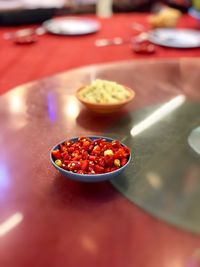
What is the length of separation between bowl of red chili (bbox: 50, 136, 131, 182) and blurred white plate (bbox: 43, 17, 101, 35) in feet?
4.35

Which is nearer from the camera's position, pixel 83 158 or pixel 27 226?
pixel 27 226

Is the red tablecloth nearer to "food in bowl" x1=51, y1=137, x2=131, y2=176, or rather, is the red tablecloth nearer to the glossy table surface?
the glossy table surface

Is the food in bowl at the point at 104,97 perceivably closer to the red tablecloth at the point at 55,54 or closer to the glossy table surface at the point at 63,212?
the glossy table surface at the point at 63,212

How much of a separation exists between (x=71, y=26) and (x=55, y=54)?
0.48 metres

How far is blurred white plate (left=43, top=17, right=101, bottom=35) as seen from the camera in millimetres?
2153

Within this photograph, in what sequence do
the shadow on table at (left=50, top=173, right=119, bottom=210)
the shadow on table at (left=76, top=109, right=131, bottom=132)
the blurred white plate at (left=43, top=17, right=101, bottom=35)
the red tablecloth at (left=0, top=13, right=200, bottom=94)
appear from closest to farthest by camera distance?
the shadow on table at (left=50, top=173, right=119, bottom=210)
the shadow on table at (left=76, top=109, right=131, bottom=132)
the red tablecloth at (left=0, top=13, right=200, bottom=94)
the blurred white plate at (left=43, top=17, right=101, bottom=35)

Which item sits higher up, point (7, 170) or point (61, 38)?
point (7, 170)

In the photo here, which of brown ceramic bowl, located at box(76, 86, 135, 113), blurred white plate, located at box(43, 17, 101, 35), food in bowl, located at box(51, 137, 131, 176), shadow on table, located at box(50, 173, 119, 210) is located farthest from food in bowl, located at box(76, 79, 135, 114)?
blurred white plate, located at box(43, 17, 101, 35)

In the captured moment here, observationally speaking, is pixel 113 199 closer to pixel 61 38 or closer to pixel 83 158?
pixel 83 158

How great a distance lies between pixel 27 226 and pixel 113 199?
0.18 m

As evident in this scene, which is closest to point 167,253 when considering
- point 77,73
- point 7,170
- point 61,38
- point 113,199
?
point 113,199

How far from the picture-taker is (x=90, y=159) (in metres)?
0.87

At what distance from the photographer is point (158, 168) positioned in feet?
3.06

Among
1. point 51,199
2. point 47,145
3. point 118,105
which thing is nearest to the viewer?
point 51,199
